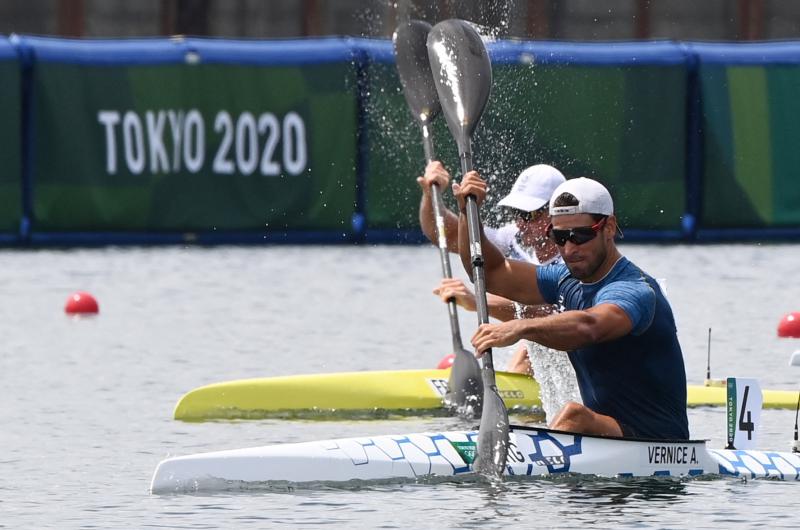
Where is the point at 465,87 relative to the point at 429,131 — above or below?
above

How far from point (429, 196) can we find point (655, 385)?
2.89 metres

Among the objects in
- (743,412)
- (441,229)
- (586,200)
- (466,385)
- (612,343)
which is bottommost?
(466,385)

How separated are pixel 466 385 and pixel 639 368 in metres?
2.97

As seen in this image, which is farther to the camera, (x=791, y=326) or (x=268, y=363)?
(x=791, y=326)

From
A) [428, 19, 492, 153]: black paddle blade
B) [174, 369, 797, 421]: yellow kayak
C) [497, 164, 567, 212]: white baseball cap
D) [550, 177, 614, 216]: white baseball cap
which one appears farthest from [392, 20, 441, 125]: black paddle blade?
[550, 177, 614, 216]: white baseball cap

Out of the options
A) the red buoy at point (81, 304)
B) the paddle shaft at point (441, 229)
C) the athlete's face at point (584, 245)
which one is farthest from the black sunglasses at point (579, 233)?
A: the red buoy at point (81, 304)

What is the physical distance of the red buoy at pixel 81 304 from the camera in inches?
671

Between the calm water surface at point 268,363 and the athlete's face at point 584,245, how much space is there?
931mm

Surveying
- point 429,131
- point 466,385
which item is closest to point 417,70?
point 429,131

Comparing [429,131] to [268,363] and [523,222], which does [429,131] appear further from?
[268,363]

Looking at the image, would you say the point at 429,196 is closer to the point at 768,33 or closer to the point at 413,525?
the point at 413,525

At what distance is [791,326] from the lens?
51.3 ft

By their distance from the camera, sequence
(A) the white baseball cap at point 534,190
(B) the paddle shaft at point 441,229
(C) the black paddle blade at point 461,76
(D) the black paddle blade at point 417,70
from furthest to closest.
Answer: (D) the black paddle blade at point 417,70
(B) the paddle shaft at point 441,229
(A) the white baseball cap at point 534,190
(C) the black paddle blade at point 461,76

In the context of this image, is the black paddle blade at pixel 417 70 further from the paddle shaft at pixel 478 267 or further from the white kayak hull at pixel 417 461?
the white kayak hull at pixel 417 461
